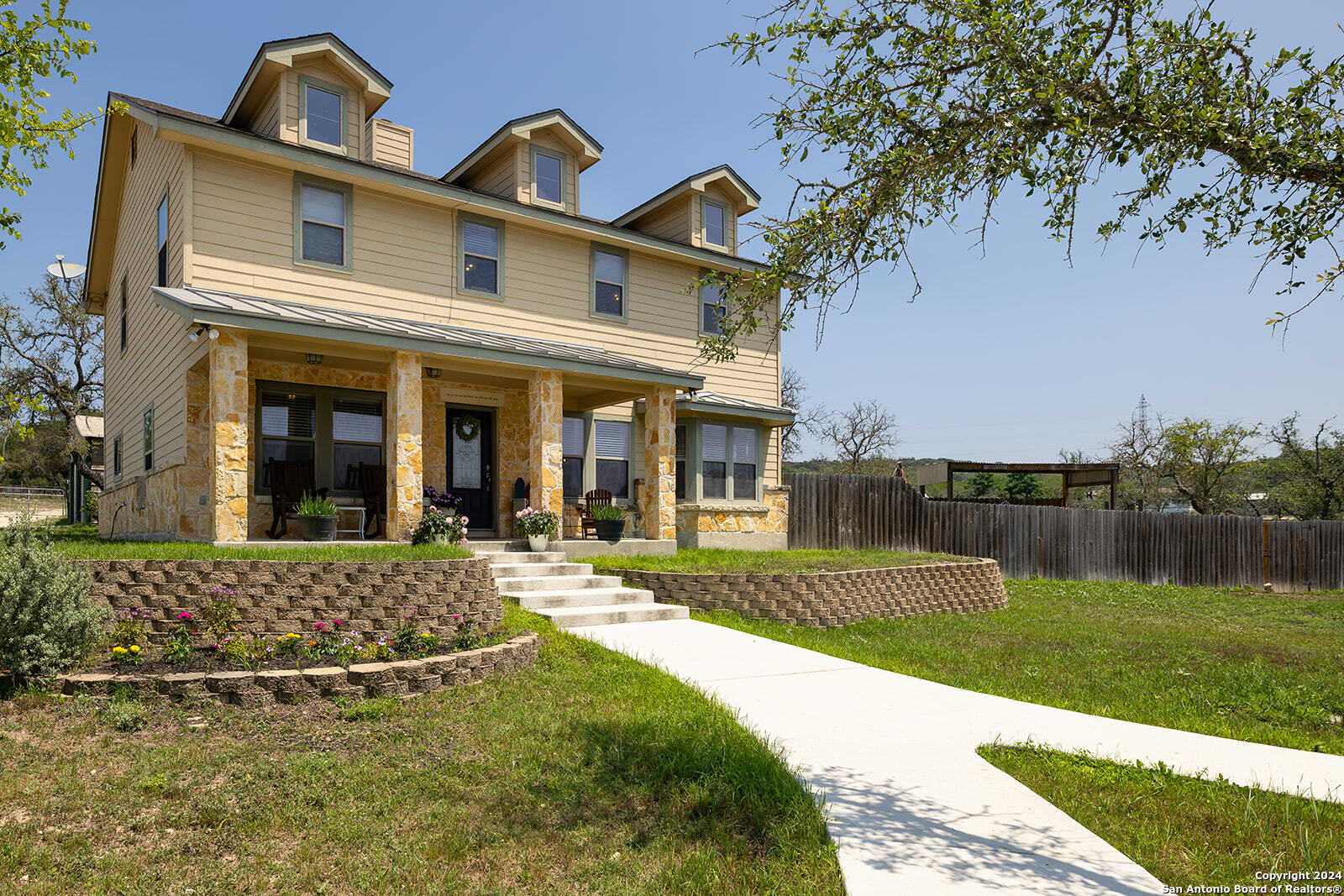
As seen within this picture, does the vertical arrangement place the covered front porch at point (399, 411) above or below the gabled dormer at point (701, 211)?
below

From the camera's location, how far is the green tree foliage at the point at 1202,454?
94.4 feet

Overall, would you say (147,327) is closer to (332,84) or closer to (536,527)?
(332,84)

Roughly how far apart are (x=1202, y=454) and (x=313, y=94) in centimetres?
3009

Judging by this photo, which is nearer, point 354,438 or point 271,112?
point 271,112

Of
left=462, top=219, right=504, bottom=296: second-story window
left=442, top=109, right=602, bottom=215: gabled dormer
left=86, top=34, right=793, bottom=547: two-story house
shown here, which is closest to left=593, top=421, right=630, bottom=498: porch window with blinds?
left=86, top=34, right=793, bottom=547: two-story house

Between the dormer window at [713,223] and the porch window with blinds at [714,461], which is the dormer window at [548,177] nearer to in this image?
the dormer window at [713,223]

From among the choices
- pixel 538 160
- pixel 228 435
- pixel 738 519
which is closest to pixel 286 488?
pixel 228 435

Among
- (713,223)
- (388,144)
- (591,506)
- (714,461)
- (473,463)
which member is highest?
(388,144)

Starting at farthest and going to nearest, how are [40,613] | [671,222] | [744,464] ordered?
[671,222] → [744,464] → [40,613]

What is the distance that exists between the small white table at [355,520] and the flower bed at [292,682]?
598 cm

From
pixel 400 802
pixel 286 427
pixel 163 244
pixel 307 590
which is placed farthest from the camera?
pixel 163 244

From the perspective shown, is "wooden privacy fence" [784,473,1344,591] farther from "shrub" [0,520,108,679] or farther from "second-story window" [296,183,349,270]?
"shrub" [0,520,108,679]

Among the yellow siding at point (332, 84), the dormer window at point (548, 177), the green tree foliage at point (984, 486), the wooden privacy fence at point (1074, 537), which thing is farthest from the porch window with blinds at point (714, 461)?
the green tree foliage at point (984, 486)

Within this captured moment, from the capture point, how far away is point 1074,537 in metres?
17.8
